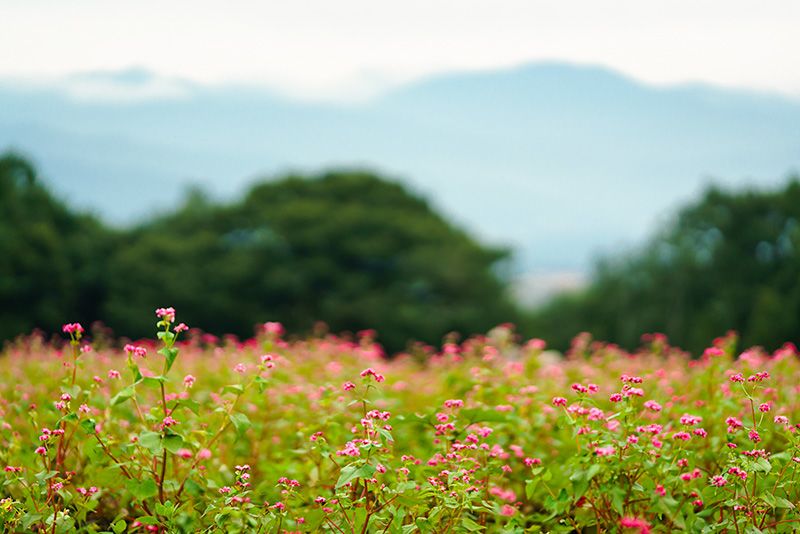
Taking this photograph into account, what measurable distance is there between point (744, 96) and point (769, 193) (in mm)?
170498

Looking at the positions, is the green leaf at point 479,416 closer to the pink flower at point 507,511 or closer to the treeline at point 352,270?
the pink flower at point 507,511

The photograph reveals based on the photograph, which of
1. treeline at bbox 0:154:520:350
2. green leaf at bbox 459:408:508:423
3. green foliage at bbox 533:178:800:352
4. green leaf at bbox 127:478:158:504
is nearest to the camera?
green leaf at bbox 127:478:158:504

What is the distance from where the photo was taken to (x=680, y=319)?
26.3 m

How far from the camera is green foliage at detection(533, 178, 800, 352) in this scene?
23.6 meters

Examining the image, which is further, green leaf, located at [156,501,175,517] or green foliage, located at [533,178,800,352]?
green foliage, located at [533,178,800,352]

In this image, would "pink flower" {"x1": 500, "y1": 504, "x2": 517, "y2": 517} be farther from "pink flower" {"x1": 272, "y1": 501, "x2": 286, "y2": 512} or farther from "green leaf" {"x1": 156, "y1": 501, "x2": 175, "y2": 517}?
"green leaf" {"x1": 156, "y1": 501, "x2": 175, "y2": 517}

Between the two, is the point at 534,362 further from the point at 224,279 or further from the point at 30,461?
the point at 224,279

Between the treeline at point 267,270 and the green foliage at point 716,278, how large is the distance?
4.59m

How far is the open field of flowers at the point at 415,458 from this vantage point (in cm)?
326

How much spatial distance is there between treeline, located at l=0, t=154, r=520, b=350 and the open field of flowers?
62.7 feet

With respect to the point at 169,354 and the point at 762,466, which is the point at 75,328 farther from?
the point at 762,466

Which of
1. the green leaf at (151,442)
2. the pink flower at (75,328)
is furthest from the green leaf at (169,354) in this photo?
the pink flower at (75,328)

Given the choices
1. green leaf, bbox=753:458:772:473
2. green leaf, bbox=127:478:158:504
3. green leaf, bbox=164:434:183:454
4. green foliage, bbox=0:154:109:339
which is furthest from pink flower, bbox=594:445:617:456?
green foliage, bbox=0:154:109:339

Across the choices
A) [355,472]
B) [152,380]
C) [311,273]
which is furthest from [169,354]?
[311,273]
